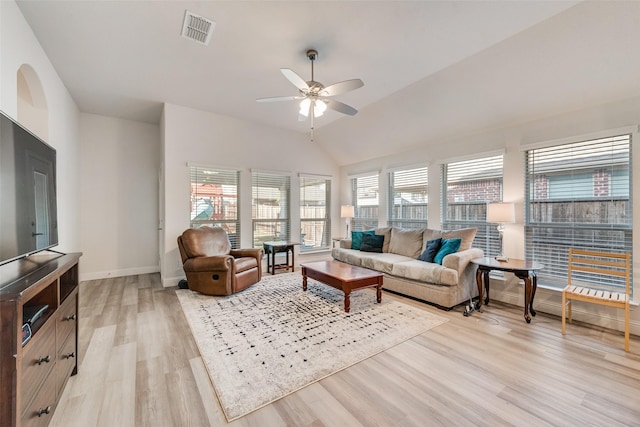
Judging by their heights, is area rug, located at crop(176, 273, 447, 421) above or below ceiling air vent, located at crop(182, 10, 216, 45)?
below

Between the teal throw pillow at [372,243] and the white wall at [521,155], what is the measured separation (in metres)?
0.96

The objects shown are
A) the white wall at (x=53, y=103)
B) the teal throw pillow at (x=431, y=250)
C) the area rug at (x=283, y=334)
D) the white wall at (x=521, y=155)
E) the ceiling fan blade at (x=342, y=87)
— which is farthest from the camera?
the teal throw pillow at (x=431, y=250)

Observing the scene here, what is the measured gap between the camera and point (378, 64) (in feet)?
10.6

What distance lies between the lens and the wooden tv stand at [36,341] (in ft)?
3.55

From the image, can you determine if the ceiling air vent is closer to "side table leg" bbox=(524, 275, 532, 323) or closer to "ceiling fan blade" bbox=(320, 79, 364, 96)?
"ceiling fan blade" bbox=(320, 79, 364, 96)

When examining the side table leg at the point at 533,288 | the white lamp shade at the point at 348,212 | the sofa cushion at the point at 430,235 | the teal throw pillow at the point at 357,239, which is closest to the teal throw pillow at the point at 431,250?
the sofa cushion at the point at 430,235

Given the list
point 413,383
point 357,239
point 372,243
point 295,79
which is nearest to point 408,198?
point 372,243

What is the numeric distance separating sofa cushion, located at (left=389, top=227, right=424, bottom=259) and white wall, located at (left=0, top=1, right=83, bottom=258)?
16.1ft

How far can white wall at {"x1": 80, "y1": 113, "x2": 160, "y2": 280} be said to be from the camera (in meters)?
4.83

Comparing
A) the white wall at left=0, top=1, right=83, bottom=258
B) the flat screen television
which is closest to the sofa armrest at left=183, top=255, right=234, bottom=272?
the white wall at left=0, top=1, right=83, bottom=258

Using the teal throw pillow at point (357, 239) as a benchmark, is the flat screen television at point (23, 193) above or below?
above

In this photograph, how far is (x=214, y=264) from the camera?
3.78 m

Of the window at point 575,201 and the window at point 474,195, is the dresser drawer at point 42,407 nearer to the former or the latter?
the window at point 575,201

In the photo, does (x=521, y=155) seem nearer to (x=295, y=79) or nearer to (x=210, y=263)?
(x=295, y=79)
